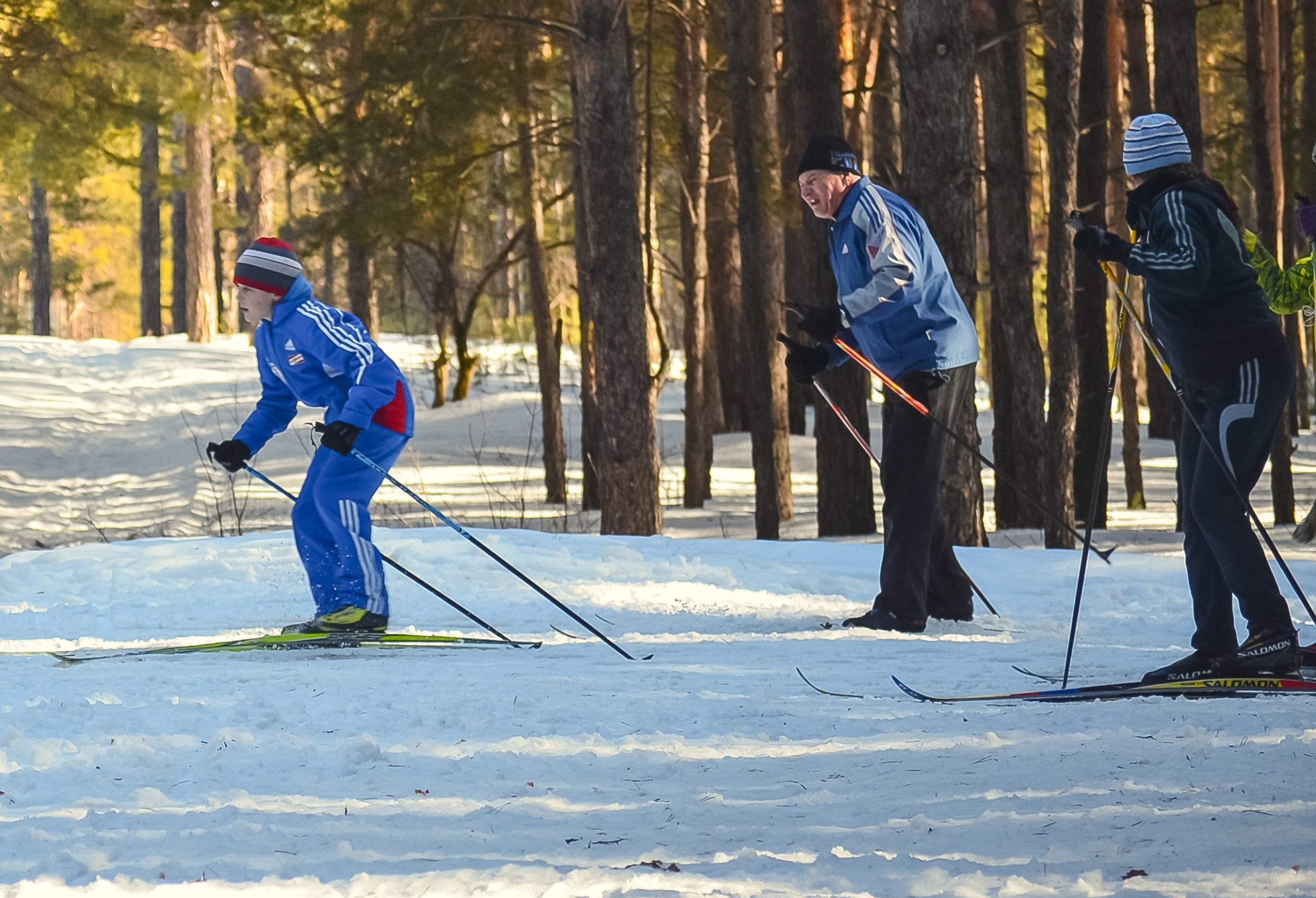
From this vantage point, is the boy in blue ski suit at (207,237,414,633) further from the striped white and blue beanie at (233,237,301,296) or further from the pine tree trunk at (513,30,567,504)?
the pine tree trunk at (513,30,567,504)

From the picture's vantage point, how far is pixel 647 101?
15.9 m

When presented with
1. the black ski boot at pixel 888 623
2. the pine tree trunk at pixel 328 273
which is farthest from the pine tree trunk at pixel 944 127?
the pine tree trunk at pixel 328 273

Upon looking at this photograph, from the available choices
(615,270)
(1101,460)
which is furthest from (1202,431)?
(615,270)

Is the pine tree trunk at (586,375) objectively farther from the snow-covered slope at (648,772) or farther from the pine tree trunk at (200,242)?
the pine tree trunk at (200,242)

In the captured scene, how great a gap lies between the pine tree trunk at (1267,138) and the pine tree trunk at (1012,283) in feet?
9.30

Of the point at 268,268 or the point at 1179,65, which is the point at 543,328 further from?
the point at 268,268

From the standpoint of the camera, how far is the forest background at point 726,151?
11.3 m

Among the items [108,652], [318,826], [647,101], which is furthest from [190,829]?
[647,101]

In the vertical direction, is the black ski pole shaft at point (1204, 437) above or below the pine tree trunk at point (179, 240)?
below

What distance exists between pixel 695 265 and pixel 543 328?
2605 millimetres

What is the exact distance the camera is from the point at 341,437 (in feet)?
19.2

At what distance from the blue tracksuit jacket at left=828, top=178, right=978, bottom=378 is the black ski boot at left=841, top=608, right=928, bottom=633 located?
105cm

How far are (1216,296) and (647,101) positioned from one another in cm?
1168

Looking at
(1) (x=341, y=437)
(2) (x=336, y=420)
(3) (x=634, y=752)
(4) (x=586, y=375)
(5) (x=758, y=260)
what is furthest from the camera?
(4) (x=586, y=375)
